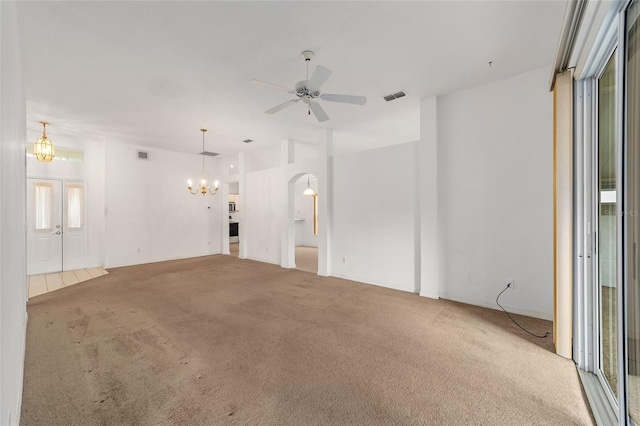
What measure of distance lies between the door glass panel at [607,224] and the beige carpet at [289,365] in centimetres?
31

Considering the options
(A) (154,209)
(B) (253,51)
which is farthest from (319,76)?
(A) (154,209)

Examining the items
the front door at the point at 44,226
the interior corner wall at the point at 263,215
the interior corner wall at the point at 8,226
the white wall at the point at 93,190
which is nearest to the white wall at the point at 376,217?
the interior corner wall at the point at 263,215

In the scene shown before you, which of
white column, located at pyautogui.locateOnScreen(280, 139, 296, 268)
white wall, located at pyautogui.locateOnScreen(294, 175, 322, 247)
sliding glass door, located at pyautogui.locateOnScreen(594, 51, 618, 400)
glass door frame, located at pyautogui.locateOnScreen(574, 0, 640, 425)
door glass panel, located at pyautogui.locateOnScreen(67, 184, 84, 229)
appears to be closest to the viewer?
sliding glass door, located at pyautogui.locateOnScreen(594, 51, 618, 400)

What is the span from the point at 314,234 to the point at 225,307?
705 centimetres

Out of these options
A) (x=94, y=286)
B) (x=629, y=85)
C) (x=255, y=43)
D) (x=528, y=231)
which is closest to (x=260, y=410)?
(x=629, y=85)

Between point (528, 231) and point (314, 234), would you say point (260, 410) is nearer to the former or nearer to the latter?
point (528, 231)

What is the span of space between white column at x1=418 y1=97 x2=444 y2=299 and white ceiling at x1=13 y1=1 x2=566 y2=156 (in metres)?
0.40

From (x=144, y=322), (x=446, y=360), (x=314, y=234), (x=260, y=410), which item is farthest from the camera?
(x=314, y=234)

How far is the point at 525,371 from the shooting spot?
2.38m

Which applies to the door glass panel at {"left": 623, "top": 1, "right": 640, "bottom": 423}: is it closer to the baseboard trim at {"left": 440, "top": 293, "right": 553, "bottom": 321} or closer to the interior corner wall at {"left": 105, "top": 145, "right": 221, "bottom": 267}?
the baseboard trim at {"left": 440, "top": 293, "right": 553, "bottom": 321}

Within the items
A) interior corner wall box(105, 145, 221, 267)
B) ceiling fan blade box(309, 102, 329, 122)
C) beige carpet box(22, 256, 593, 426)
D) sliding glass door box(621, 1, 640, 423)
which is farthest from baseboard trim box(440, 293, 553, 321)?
interior corner wall box(105, 145, 221, 267)

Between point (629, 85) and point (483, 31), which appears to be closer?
point (629, 85)

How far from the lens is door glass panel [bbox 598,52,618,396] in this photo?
6.76 ft

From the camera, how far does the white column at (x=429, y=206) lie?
4.36 m
